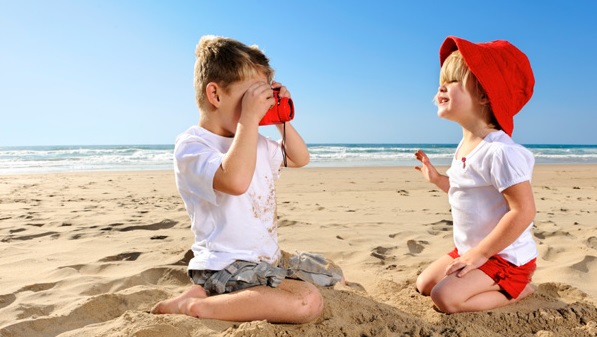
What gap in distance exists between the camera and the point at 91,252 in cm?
344

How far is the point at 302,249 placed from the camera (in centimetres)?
352

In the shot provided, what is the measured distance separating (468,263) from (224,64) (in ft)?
4.91

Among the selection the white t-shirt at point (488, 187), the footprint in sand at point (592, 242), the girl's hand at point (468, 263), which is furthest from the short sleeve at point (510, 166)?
the footprint in sand at point (592, 242)

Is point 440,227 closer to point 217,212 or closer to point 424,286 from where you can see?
point 424,286

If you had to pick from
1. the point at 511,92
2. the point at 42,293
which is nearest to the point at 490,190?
the point at 511,92

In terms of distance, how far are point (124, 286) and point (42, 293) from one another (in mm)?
414

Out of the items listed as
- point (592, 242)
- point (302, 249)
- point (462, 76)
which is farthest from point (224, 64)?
point (592, 242)

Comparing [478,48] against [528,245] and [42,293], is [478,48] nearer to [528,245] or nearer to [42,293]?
[528,245]

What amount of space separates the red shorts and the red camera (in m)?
1.22

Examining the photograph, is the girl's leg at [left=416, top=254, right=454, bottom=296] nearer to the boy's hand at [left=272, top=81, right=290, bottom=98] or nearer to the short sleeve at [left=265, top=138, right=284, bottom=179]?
the short sleeve at [left=265, top=138, right=284, bottom=179]

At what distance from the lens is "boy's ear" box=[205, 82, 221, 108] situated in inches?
82.6

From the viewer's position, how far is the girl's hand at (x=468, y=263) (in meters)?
2.26

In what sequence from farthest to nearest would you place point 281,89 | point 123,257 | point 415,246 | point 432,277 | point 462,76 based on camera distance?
point 415,246 → point 123,257 → point 432,277 → point 462,76 → point 281,89

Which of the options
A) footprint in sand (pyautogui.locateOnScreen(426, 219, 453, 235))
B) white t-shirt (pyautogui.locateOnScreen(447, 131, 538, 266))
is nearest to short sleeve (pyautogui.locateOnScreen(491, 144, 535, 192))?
white t-shirt (pyautogui.locateOnScreen(447, 131, 538, 266))
